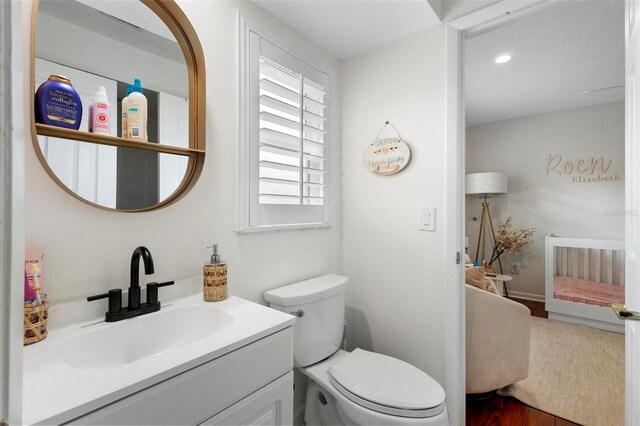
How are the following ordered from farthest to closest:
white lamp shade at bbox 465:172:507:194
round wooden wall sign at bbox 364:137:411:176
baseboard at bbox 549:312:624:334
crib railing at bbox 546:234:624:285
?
white lamp shade at bbox 465:172:507:194
crib railing at bbox 546:234:624:285
baseboard at bbox 549:312:624:334
round wooden wall sign at bbox 364:137:411:176

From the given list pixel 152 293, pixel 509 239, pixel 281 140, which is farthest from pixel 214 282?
pixel 509 239

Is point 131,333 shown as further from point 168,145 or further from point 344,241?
point 344,241

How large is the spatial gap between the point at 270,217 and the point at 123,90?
734mm

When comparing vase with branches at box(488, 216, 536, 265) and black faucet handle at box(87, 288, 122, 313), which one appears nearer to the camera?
black faucet handle at box(87, 288, 122, 313)

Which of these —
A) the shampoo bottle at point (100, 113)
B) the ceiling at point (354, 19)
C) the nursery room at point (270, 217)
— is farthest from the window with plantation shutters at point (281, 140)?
the shampoo bottle at point (100, 113)

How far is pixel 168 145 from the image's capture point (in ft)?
3.46

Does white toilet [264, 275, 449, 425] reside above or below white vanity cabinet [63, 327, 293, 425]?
below

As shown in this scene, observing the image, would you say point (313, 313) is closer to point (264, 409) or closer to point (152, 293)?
point (264, 409)

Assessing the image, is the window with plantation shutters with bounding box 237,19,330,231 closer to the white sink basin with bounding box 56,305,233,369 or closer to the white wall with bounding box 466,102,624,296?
the white sink basin with bounding box 56,305,233,369

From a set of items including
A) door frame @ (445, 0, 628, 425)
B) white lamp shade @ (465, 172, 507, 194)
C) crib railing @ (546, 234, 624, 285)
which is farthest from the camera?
white lamp shade @ (465, 172, 507, 194)

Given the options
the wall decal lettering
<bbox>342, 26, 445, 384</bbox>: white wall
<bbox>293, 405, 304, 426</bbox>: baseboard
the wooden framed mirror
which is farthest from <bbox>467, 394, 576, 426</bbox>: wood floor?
the wall decal lettering

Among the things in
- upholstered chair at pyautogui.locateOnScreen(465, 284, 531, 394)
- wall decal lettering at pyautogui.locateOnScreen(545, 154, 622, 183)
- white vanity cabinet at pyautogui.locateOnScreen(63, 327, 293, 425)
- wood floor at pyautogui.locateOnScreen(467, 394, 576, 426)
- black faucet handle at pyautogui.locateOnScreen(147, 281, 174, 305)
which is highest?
wall decal lettering at pyautogui.locateOnScreen(545, 154, 622, 183)

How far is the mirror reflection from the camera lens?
854 mm

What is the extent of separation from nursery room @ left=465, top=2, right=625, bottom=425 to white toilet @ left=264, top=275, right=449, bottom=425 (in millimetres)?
748
